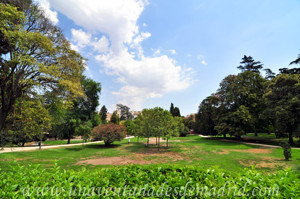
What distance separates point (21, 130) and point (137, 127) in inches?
560

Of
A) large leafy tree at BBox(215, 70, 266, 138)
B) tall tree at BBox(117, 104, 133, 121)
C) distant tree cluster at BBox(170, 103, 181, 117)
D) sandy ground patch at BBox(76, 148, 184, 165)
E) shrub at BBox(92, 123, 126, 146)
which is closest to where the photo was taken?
sandy ground patch at BBox(76, 148, 184, 165)

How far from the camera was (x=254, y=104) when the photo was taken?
77.8 feet

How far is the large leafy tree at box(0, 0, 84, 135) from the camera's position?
316 inches

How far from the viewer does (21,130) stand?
1097 centimetres

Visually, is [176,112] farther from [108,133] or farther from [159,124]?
[159,124]

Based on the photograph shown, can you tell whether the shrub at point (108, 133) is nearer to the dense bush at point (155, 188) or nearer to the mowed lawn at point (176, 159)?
the mowed lawn at point (176, 159)

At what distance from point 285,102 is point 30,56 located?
27.6 meters

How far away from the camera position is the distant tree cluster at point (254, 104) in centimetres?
1830

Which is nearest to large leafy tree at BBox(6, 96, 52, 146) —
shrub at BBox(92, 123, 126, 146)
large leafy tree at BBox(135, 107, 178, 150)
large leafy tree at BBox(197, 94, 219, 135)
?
shrub at BBox(92, 123, 126, 146)

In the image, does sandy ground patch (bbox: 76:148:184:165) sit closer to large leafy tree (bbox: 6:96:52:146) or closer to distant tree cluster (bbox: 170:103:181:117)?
large leafy tree (bbox: 6:96:52:146)

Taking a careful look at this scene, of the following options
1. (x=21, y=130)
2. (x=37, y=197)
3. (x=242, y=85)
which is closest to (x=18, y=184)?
(x=37, y=197)

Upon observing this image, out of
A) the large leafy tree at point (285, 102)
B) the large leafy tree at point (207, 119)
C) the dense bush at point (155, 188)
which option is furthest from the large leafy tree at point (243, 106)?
the dense bush at point (155, 188)

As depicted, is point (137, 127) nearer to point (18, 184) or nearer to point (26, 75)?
point (26, 75)

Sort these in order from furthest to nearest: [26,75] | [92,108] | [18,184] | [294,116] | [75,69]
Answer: [92,108] → [294,116] → [75,69] → [26,75] → [18,184]
